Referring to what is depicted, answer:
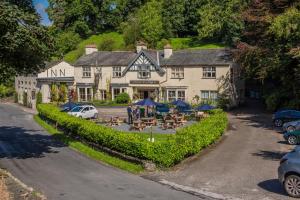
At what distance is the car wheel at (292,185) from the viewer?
1831 cm

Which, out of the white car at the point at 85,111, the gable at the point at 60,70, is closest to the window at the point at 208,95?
the white car at the point at 85,111

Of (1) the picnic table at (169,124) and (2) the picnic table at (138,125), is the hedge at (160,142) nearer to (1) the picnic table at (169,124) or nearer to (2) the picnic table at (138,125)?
(1) the picnic table at (169,124)

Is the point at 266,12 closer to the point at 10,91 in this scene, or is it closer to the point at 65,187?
the point at 65,187

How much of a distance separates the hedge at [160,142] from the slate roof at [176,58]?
21.6 m

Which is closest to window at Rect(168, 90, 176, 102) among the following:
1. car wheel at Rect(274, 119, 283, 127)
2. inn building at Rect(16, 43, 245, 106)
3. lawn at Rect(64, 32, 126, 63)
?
inn building at Rect(16, 43, 245, 106)

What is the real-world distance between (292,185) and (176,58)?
4317 centimetres

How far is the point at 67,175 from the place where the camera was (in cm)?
2372

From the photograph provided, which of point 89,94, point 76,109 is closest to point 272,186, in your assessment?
point 76,109

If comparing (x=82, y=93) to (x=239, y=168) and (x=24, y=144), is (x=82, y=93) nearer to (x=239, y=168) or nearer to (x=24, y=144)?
(x=24, y=144)

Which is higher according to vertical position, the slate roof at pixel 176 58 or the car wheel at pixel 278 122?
the slate roof at pixel 176 58

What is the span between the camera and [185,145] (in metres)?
26.0

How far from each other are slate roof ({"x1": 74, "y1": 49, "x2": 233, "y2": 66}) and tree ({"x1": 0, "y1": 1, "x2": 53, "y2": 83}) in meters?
31.7

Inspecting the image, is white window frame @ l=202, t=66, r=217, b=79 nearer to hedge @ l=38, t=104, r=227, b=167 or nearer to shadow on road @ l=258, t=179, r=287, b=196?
hedge @ l=38, t=104, r=227, b=167

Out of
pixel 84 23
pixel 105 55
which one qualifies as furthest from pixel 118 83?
pixel 84 23
